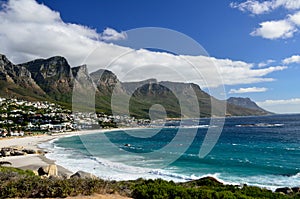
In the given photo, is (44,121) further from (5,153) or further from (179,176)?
(179,176)

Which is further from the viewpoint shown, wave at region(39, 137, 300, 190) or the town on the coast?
the town on the coast

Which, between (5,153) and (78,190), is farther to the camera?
(5,153)

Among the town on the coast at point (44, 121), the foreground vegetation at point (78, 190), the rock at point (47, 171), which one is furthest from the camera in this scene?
the town on the coast at point (44, 121)

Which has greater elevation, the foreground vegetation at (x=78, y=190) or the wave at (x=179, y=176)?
the foreground vegetation at (x=78, y=190)

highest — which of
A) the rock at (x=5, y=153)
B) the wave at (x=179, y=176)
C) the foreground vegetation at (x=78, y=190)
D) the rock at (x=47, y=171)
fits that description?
the foreground vegetation at (x=78, y=190)

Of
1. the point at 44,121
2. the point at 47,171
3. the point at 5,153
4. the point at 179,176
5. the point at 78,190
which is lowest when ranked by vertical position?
the point at 5,153

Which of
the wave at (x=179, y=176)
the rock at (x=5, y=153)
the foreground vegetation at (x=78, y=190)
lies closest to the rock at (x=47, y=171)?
the wave at (x=179, y=176)

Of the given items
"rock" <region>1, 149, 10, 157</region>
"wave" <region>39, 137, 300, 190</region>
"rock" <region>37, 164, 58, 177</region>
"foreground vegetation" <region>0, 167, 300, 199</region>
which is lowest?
"rock" <region>1, 149, 10, 157</region>

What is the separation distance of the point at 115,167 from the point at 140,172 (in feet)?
13.5

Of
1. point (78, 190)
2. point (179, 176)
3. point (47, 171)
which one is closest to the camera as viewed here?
point (78, 190)

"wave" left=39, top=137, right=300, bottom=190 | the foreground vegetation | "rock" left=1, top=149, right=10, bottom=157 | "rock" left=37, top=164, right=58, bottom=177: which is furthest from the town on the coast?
the foreground vegetation

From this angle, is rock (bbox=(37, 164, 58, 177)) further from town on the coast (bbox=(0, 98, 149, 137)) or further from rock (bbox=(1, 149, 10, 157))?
town on the coast (bbox=(0, 98, 149, 137))

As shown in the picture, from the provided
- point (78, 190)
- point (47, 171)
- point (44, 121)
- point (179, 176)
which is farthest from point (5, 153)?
point (44, 121)

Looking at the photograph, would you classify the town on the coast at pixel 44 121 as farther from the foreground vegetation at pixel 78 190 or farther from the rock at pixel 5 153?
the foreground vegetation at pixel 78 190
